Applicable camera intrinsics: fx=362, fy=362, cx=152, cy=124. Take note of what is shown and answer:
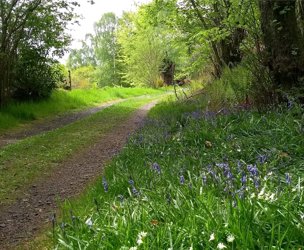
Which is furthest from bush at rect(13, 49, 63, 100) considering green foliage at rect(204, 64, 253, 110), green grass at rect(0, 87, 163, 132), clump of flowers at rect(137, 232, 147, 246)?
clump of flowers at rect(137, 232, 147, 246)

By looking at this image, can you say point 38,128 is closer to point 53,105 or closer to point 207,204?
point 53,105

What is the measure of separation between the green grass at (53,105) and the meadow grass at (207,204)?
926 centimetres

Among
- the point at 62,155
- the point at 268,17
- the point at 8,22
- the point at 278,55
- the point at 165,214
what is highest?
the point at 8,22

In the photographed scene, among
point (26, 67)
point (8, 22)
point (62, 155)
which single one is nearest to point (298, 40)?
point (62, 155)

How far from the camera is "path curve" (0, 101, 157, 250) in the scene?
4.25 metres

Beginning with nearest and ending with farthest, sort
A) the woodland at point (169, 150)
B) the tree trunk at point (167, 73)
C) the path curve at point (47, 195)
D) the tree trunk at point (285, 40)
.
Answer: the woodland at point (169, 150)
the path curve at point (47, 195)
the tree trunk at point (285, 40)
the tree trunk at point (167, 73)

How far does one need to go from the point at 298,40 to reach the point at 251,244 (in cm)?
Answer: 604

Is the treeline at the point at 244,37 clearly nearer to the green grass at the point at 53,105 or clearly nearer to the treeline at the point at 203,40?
the treeline at the point at 203,40

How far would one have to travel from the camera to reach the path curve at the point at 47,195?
425 cm

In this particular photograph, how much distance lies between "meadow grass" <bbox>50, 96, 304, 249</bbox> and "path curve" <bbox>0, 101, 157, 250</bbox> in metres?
0.51

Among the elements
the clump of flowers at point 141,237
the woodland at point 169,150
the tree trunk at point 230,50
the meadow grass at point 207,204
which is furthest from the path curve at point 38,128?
the clump of flowers at point 141,237

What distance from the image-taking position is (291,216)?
2408 mm

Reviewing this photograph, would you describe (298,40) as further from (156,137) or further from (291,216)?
(291,216)

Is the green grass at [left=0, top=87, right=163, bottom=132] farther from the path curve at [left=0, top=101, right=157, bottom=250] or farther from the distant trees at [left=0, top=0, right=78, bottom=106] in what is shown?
the path curve at [left=0, top=101, right=157, bottom=250]
